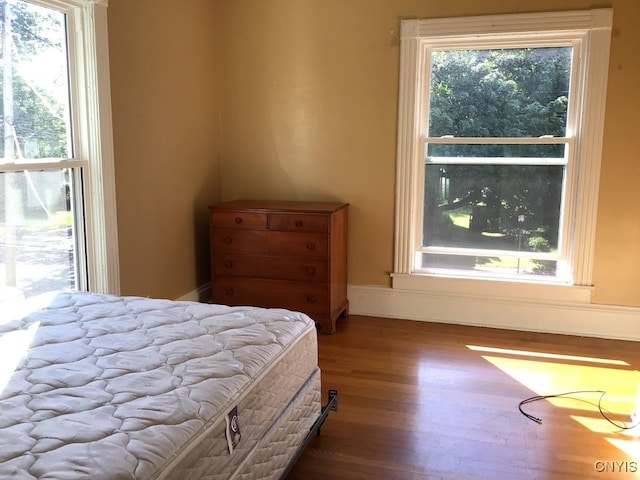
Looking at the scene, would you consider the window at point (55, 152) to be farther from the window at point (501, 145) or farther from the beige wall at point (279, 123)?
the window at point (501, 145)

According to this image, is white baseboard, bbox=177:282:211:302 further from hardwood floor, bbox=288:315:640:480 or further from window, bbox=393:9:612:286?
window, bbox=393:9:612:286

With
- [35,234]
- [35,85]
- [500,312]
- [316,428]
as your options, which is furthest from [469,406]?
[35,85]

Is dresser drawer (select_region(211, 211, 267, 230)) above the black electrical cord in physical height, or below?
above

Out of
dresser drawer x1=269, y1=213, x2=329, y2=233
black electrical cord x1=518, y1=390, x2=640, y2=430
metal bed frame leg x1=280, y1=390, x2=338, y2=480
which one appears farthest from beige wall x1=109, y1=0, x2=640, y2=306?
metal bed frame leg x1=280, y1=390, x2=338, y2=480

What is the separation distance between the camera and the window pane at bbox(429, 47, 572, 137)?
369 centimetres

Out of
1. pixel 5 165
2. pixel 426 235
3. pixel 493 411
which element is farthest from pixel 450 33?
pixel 5 165

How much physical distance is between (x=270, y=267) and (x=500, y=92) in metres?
1.98

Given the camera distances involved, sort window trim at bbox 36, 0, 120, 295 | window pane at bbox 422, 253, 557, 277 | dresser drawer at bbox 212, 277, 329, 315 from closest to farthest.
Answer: window trim at bbox 36, 0, 120, 295, dresser drawer at bbox 212, 277, 329, 315, window pane at bbox 422, 253, 557, 277

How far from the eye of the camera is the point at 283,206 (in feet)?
12.5

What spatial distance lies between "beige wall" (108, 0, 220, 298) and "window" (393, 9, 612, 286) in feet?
4.72

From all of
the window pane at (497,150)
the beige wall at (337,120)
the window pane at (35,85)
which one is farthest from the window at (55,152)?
the window pane at (497,150)

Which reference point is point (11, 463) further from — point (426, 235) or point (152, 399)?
point (426, 235)

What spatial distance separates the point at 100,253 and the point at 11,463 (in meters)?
1.97

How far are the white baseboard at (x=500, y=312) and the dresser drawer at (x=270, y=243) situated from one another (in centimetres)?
66
